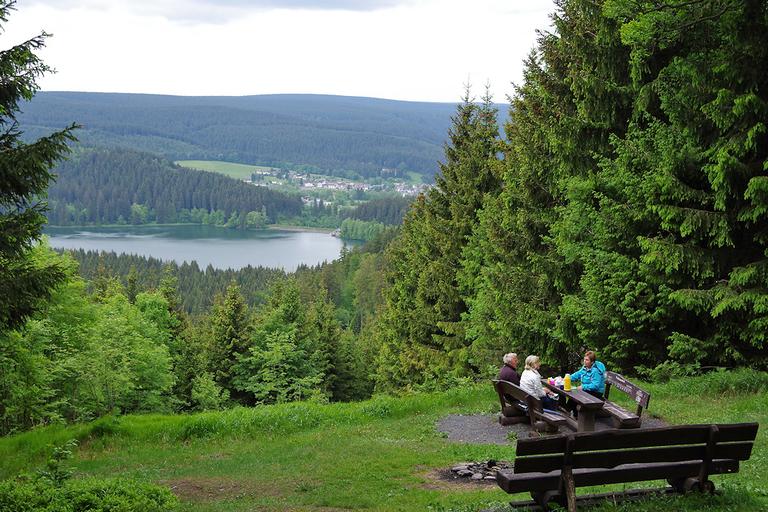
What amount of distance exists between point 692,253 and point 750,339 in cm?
207

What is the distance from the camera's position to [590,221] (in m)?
16.1

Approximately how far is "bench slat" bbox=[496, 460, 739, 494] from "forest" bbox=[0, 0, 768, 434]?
586cm

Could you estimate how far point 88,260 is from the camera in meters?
159

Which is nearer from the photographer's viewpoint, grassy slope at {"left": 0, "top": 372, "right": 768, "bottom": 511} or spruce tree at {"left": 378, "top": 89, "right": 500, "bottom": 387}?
grassy slope at {"left": 0, "top": 372, "right": 768, "bottom": 511}

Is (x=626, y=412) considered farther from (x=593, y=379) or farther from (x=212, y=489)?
(x=212, y=489)

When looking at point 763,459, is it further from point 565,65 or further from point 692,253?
point 565,65

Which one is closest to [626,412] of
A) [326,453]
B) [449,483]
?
[449,483]

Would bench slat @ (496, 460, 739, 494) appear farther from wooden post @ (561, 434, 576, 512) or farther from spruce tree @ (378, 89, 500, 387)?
spruce tree @ (378, 89, 500, 387)

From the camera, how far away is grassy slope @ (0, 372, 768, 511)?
8.86 meters

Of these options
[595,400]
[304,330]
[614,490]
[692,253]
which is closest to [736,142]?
[692,253]

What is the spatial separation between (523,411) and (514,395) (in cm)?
71

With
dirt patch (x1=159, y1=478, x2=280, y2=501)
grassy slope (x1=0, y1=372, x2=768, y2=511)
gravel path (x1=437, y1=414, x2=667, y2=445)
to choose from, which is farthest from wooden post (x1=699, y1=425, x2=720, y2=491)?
dirt patch (x1=159, y1=478, x2=280, y2=501)

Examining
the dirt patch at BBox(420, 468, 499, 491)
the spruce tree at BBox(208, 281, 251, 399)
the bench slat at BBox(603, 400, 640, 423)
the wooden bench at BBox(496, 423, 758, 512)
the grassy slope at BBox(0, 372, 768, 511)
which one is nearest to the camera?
the wooden bench at BBox(496, 423, 758, 512)

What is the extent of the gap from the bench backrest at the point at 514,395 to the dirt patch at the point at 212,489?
15.7ft
